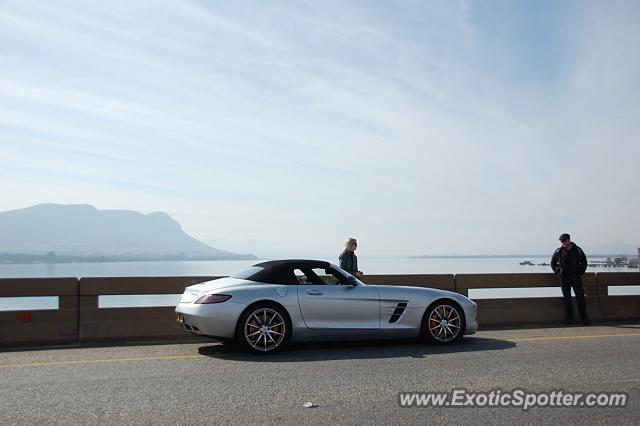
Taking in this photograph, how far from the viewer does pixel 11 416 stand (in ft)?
17.0

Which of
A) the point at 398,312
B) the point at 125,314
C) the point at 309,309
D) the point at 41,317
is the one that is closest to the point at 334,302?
the point at 309,309

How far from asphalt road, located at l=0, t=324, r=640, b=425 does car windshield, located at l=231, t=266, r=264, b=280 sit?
3.51 feet

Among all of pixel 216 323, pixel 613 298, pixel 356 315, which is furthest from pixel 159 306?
pixel 613 298

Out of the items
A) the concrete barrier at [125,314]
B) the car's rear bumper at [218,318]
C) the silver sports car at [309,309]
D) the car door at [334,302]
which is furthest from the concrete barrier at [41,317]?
the car door at [334,302]

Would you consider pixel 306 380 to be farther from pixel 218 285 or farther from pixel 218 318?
pixel 218 285

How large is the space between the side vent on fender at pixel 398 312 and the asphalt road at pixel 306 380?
41cm

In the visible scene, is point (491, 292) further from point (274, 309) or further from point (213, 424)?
point (213, 424)

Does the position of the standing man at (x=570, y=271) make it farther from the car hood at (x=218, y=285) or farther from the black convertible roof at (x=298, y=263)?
the car hood at (x=218, y=285)

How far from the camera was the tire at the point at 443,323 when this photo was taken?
949 centimetres

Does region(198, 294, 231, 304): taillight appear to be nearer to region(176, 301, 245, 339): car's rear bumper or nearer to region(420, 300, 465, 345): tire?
region(176, 301, 245, 339): car's rear bumper

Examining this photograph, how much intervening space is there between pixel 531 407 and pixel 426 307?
3.99 m

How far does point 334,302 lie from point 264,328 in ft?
3.60

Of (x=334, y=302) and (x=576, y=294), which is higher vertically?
(x=334, y=302)

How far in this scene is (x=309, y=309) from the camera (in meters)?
8.93
